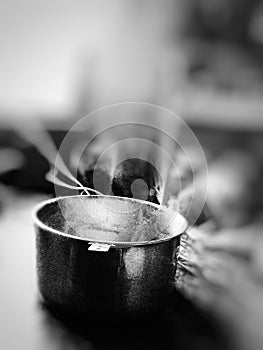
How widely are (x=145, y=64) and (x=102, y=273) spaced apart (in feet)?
6.53

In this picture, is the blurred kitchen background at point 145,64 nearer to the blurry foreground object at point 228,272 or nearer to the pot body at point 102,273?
the blurry foreground object at point 228,272

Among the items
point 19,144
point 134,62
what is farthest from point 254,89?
point 19,144

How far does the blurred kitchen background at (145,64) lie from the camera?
1.95 meters

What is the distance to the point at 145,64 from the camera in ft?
7.50

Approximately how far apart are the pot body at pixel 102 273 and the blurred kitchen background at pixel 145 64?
122 centimetres

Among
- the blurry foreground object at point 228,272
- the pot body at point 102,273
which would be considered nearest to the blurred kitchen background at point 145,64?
the blurry foreground object at point 228,272

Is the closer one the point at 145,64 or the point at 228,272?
the point at 228,272

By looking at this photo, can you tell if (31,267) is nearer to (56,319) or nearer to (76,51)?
(56,319)

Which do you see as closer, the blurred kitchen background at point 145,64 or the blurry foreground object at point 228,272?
the blurry foreground object at point 228,272

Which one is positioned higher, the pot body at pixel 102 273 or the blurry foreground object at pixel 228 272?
the pot body at pixel 102 273

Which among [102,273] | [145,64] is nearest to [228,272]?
[102,273]

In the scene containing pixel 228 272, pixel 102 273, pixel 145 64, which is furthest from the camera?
pixel 145 64

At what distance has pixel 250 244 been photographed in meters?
0.70

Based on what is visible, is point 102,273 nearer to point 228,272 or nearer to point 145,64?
point 228,272
